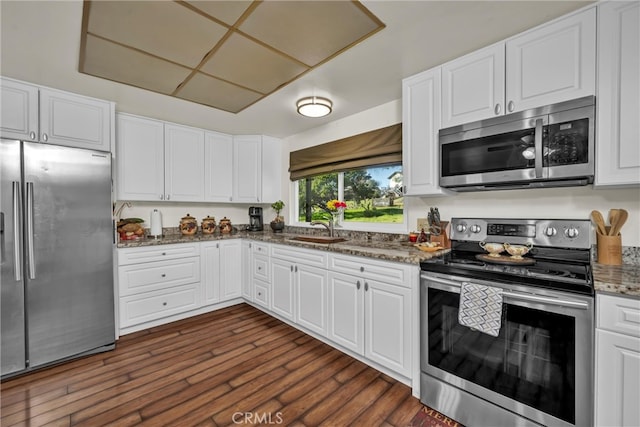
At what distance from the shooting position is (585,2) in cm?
145

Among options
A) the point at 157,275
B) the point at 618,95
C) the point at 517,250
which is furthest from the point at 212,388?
the point at 618,95

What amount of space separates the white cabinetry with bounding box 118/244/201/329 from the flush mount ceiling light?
196 cm

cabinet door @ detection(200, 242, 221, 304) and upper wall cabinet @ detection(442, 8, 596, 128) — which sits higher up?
upper wall cabinet @ detection(442, 8, 596, 128)

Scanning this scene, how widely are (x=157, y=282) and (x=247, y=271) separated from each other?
96 centimetres

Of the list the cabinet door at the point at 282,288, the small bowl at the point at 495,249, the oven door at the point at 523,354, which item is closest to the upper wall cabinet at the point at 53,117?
the cabinet door at the point at 282,288

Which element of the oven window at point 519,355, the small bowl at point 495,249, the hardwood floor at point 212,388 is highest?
the small bowl at point 495,249

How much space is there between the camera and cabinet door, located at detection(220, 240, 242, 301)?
3422 millimetres

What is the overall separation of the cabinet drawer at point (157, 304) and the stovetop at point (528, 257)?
2.61m

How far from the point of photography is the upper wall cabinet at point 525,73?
149cm

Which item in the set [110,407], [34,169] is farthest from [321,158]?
[110,407]

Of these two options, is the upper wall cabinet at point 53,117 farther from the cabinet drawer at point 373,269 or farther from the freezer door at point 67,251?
the cabinet drawer at point 373,269

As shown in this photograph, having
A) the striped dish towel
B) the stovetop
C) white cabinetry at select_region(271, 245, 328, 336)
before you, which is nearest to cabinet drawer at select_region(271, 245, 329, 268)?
white cabinetry at select_region(271, 245, 328, 336)

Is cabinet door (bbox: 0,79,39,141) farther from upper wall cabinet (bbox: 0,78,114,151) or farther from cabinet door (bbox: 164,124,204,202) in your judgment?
cabinet door (bbox: 164,124,204,202)

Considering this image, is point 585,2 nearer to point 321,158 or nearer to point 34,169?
point 321,158
